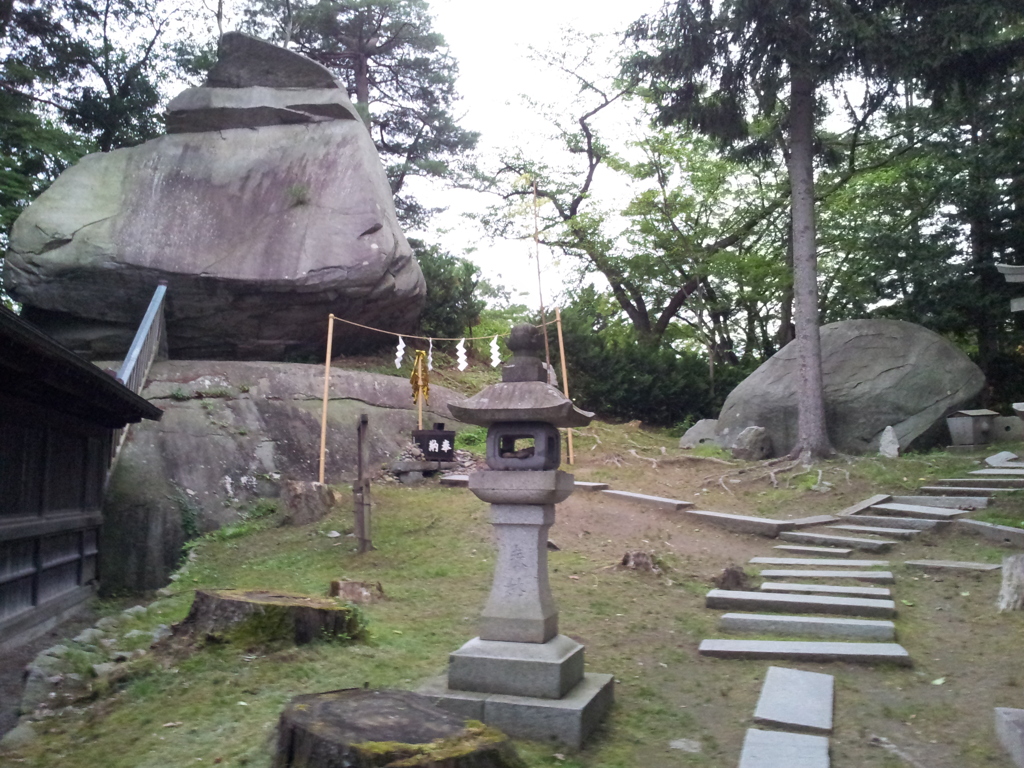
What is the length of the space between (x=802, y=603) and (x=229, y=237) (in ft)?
36.6

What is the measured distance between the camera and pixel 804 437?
13617 millimetres

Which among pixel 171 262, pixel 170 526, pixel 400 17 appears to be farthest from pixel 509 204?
pixel 170 526

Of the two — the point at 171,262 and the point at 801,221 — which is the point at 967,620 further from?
the point at 171,262

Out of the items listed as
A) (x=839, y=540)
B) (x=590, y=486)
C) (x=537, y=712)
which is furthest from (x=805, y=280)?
(x=537, y=712)

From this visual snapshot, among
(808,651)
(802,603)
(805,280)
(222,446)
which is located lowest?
(808,651)

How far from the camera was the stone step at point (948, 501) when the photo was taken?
10.7 meters

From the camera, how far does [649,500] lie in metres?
11.9

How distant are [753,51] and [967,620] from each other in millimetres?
10824

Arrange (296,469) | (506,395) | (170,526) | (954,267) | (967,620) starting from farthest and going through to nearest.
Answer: (954,267) < (296,469) < (170,526) < (967,620) < (506,395)

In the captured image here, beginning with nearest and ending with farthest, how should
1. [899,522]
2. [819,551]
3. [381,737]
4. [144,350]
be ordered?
[381,737]
[819,551]
[899,522]
[144,350]

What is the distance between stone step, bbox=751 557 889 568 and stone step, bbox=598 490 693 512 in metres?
2.41

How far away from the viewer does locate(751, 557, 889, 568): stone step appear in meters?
8.52

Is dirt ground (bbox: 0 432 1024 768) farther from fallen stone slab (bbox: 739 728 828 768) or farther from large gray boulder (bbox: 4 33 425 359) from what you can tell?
large gray boulder (bbox: 4 33 425 359)

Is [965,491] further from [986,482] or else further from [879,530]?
[879,530]
